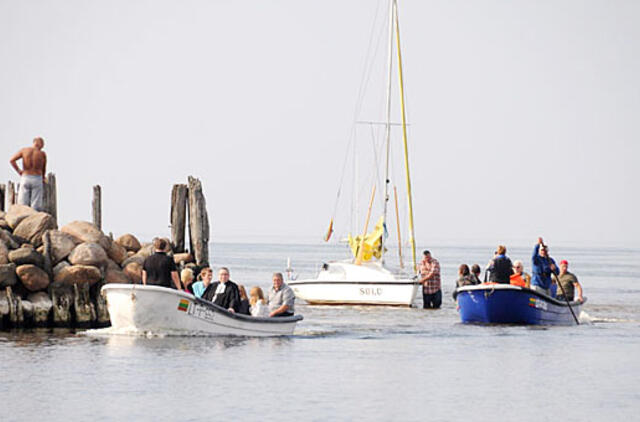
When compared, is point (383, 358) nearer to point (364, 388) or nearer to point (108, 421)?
point (364, 388)

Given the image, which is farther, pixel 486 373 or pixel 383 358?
pixel 383 358

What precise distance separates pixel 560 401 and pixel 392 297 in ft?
63.4

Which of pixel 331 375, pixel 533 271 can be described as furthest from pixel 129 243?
pixel 331 375

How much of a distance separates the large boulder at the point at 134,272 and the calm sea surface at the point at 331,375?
8.68 ft

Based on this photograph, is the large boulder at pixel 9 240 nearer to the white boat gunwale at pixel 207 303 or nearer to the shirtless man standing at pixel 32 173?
the shirtless man standing at pixel 32 173

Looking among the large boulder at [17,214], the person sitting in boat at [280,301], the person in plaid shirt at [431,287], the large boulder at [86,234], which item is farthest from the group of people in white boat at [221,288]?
the person in plaid shirt at [431,287]

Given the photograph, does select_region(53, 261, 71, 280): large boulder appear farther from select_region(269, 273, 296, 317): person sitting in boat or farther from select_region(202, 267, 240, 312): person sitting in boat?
select_region(269, 273, 296, 317): person sitting in boat

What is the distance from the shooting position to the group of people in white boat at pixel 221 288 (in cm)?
2411

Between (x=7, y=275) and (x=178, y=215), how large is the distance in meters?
6.71

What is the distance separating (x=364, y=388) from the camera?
19812mm

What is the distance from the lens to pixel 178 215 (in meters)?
32.4

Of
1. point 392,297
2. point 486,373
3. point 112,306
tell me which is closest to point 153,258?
point 112,306

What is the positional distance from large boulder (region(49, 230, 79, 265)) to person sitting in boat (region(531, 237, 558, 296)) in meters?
10.6

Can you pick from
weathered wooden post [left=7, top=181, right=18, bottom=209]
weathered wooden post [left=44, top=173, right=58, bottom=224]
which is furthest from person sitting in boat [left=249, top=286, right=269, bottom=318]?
weathered wooden post [left=7, top=181, right=18, bottom=209]
